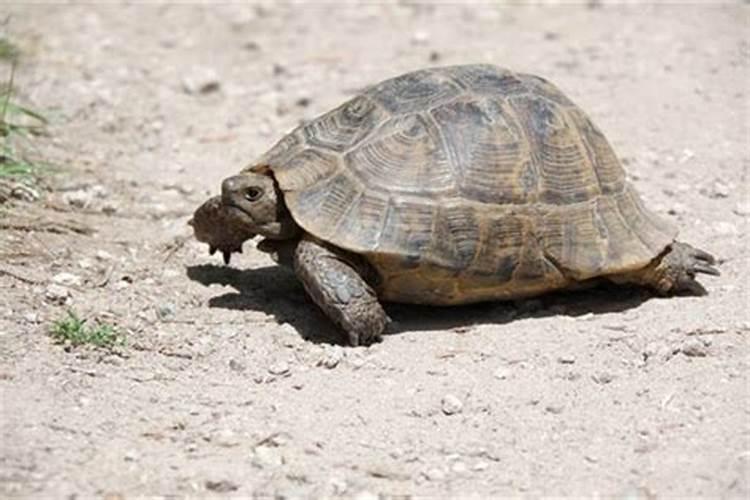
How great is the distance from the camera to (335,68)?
10.8 m

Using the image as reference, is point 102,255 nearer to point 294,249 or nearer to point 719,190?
point 294,249

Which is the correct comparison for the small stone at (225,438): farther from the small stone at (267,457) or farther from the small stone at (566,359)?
the small stone at (566,359)

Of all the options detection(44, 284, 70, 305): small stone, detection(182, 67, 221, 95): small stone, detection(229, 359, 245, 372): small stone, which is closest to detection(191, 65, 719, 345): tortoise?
detection(229, 359, 245, 372): small stone

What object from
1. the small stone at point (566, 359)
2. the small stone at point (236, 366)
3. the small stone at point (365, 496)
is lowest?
the small stone at point (236, 366)

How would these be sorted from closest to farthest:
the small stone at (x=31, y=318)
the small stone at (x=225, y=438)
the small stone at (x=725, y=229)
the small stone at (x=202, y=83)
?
the small stone at (x=225, y=438) < the small stone at (x=31, y=318) < the small stone at (x=725, y=229) < the small stone at (x=202, y=83)

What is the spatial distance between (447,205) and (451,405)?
1131 mm

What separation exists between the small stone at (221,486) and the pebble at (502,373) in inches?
59.1

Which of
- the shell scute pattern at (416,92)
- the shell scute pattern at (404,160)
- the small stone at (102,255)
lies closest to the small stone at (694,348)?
the shell scute pattern at (404,160)

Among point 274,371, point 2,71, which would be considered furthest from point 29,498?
point 2,71

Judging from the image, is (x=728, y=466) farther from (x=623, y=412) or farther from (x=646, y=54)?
(x=646, y=54)

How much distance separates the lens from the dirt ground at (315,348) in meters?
4.76

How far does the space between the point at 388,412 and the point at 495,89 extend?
2.00 metres

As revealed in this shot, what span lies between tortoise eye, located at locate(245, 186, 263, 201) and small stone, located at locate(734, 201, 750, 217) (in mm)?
Result: 3057

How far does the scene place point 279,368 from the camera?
5.70m
